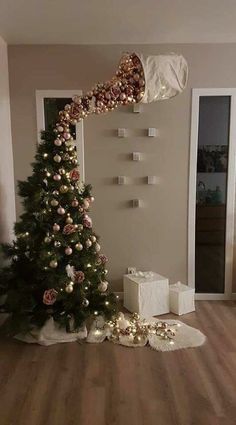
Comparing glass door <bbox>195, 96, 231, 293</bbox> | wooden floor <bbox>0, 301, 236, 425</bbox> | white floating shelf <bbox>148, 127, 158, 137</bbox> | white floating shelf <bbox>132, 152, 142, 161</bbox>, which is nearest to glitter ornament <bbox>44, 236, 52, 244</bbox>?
wooden floor <bbox>0, 301, 236, 425</bbox>

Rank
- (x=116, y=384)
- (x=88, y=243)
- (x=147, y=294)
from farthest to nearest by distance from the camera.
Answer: (x=147, y=294) < (x=88, y=243) < (x=116, y=384)

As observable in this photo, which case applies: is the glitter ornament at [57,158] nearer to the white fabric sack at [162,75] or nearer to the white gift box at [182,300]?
the white fabric sack at [162,75]

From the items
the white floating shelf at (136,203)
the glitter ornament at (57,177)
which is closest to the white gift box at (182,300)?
the white floating shelf at (136,203)

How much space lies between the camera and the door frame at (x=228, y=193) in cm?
323

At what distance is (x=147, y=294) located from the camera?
10.2ft

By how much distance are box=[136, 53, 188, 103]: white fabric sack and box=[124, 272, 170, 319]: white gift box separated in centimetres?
166

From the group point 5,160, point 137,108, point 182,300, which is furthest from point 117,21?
point 182,300

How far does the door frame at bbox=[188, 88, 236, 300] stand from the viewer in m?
3.23

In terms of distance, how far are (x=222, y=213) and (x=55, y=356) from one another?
7.01 ft

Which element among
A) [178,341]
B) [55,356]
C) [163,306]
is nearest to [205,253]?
[163,306]

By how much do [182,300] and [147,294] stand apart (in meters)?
0.36

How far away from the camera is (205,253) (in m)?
3.50

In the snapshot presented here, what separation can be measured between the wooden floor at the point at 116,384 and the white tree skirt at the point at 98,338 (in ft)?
0.19

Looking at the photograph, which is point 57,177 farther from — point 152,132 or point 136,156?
point 152,132
